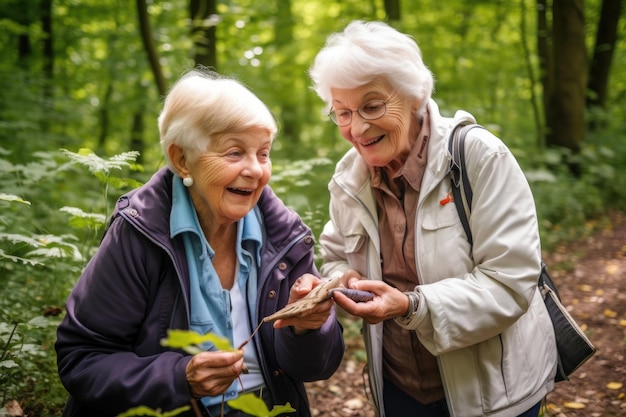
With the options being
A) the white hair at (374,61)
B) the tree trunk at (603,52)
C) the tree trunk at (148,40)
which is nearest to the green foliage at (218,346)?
the white hair at (374,61)

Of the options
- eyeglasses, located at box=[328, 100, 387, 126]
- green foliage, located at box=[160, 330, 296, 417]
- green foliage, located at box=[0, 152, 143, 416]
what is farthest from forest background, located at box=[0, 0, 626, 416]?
green foliage, located at box=[160, 330, 296, 417]

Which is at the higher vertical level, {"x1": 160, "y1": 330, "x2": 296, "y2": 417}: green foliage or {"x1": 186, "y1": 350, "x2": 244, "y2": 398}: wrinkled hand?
{"x1": 160, "y1": 330, "x2": 296, "y2": 417}: green foliage

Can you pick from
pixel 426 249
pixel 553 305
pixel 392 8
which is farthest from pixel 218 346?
pixel 392 8

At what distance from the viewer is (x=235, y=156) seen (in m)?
2.10

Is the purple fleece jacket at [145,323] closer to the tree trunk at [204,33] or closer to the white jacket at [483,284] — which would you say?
the white jacket at [483,284]

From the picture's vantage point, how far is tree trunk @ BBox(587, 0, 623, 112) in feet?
34.4

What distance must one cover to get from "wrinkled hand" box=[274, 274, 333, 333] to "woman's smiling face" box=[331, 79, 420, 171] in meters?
0.66

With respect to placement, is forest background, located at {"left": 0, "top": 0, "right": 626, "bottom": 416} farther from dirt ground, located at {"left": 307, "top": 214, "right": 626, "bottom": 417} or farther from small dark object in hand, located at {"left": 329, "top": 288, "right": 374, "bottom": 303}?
small dark object in hand, located at {"left": 329, "top": 288, "right": 374, "bottom": 303}

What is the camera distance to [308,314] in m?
1.94

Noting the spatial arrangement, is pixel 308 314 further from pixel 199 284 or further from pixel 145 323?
pixel 145 323

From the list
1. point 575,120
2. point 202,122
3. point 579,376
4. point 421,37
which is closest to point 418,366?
point 202,122

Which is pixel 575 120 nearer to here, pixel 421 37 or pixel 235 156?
pixel 421 37

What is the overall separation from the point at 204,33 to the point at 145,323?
5.58m

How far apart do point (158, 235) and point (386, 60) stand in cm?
125
